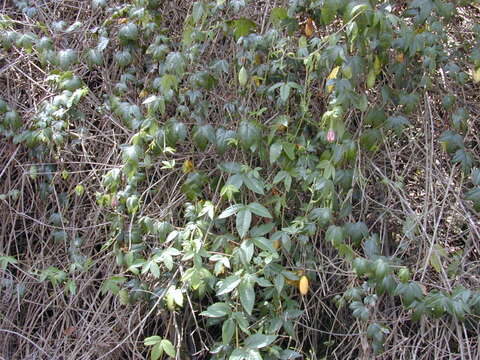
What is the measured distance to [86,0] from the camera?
289cm

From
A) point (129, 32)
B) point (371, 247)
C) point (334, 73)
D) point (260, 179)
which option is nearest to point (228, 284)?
point (260, 179)

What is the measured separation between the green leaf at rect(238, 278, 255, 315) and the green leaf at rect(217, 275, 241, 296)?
17mm

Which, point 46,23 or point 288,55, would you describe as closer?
point 288,55

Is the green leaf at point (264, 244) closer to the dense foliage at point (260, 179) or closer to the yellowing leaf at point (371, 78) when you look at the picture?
the dense foliage at point (260, 179)

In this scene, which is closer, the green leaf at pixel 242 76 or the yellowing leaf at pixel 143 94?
the green leaf at pixel 242 76

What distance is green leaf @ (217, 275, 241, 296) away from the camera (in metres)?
2.03

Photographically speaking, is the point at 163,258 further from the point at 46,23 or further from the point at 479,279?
the point at 46,23

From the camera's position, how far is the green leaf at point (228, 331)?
2.03 meters

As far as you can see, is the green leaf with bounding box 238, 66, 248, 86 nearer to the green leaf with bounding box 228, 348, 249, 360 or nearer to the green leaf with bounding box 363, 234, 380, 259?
the green leaf with bounding box 363, 234, 380, 259

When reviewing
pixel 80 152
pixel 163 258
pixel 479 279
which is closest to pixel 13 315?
pixel 80 152

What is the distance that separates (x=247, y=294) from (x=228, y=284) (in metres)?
0.07

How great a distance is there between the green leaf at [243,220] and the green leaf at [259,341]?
320 millimetres

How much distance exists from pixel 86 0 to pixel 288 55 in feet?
3.56

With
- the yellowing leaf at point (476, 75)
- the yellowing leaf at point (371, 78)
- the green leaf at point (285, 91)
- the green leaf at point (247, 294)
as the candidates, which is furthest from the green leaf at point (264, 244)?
the yellowing leaf at point (476, 75)
